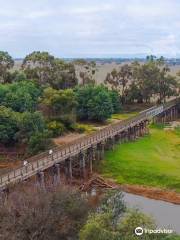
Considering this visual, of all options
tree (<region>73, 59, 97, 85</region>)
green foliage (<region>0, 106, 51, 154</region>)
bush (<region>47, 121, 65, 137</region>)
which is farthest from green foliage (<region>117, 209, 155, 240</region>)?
tree (<region>73, 59, 97, 85</region>)

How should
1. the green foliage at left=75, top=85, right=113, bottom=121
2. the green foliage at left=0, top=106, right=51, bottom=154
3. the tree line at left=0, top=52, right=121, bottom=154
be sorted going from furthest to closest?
the green foliage at left=75, top=85, right=113, bottom=121, the tree line at left=0, top=52, right=121, bottom=154, the green foliage at left=0, top=106, right=51, bottom=154

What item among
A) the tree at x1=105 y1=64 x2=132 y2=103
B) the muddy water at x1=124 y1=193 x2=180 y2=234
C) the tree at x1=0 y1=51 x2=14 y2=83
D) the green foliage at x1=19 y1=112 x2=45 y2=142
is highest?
the tree at x1=0 y1=51 x2=14 y2=83

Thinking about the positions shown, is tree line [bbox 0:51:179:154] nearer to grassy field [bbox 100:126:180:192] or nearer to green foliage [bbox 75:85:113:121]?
green foliage [bbox 75:85:113:121]

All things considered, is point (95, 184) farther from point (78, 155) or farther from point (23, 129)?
point (23, 129)

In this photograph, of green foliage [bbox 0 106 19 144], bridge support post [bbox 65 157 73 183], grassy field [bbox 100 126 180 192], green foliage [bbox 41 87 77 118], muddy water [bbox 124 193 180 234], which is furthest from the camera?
green foliage [bbox 41 87 77 118]

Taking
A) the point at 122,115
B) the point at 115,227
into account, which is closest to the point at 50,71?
the point at 122,115

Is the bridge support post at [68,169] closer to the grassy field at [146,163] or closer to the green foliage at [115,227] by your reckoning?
the grassy field at [146,163]
